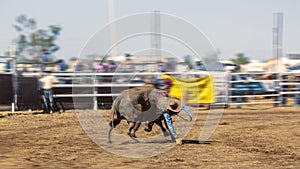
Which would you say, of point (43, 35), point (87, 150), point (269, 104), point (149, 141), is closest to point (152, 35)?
point (149, 141)

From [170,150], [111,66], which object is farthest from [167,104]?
[111,66]

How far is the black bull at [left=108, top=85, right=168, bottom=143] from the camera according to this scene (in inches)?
400

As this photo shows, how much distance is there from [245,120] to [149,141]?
5.71 m

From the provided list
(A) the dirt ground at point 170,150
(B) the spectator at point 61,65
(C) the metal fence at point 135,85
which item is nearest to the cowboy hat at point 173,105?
(A) the dirt ground at point 170,150

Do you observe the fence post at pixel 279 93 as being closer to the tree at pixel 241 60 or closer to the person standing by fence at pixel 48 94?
Result: the person standing by fence at pixel 48 94

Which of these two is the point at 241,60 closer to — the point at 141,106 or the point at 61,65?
the point at 61,65

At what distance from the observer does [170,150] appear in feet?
31.9

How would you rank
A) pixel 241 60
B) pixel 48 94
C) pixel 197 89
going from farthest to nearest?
1. pixel 241 60
2. pixel 197 89
3. pixel 48 94

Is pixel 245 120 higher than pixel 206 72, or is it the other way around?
pixel 206 72

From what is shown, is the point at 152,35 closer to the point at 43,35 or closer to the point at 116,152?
the point at 116,152

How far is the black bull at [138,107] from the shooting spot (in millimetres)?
10164

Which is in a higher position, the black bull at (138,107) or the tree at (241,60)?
the tree at (241,60)

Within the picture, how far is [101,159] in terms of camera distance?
8.69m

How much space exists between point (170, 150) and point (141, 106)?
42.3 inches
